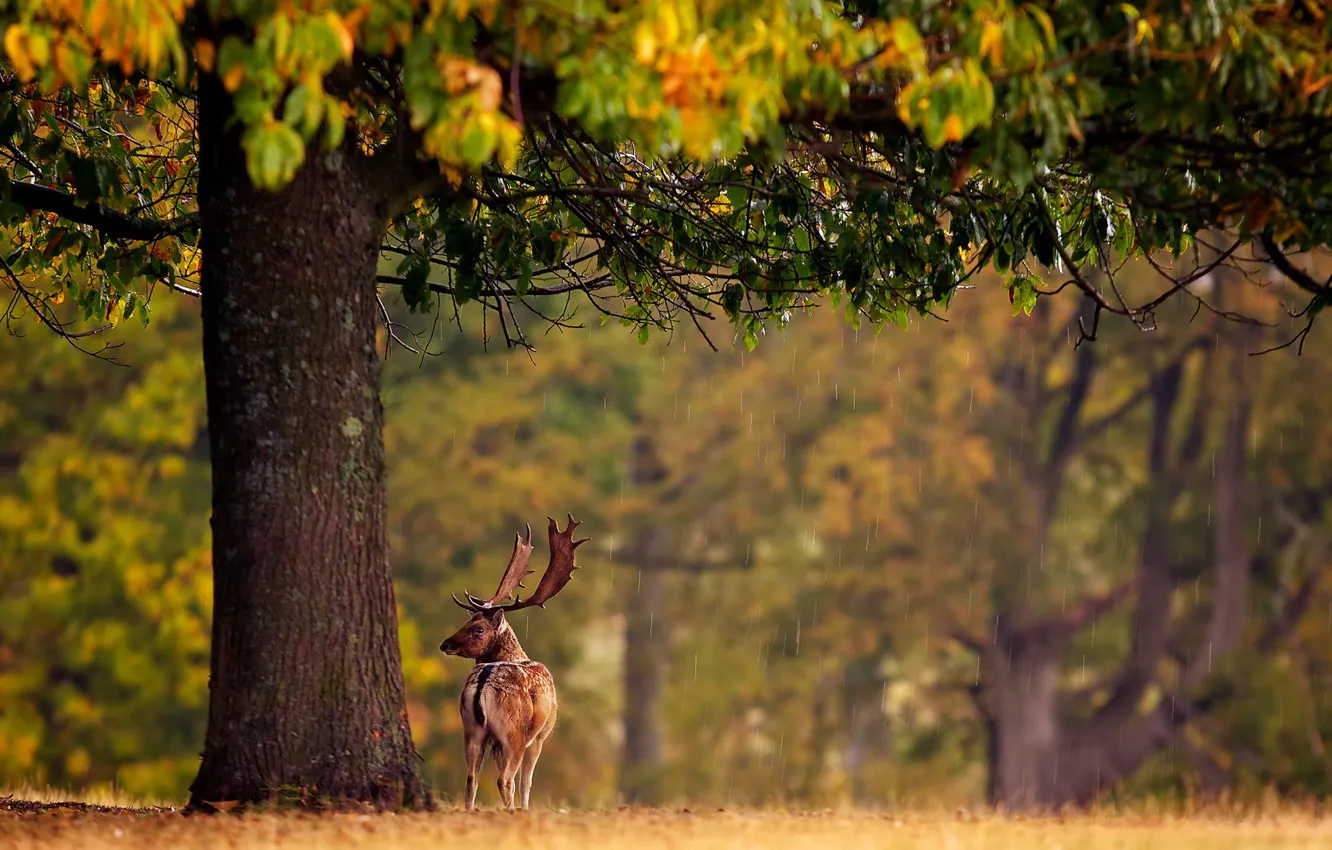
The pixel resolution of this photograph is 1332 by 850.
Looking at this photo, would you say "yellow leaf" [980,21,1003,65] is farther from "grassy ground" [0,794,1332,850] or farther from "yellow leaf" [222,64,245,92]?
"grassy ground" [0,794,1332,850]

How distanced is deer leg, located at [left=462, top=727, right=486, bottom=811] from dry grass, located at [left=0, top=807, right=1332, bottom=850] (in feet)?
1.17

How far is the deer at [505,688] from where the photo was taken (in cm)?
821

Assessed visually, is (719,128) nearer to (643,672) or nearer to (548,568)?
(548,568)

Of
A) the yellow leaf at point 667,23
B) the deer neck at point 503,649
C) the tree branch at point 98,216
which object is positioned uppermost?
the tree branch at point 98,216

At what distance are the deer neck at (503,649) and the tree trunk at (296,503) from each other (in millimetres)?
971

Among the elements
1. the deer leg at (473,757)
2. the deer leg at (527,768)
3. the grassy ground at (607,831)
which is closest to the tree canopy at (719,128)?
the deer leg at (473,757)

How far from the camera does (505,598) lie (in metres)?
8.77

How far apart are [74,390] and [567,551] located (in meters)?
17.7

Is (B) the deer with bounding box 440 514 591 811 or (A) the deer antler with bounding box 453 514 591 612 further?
(A) the deer antler with bounding box 453 514 591 612

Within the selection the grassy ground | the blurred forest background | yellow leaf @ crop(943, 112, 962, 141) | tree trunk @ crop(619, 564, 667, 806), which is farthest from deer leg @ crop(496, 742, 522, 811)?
tree trunk @ crop(619, 564, 667, 806)

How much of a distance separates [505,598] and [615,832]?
1.92 meters

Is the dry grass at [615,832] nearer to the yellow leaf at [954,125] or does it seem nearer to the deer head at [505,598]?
the deer head at [505,598]

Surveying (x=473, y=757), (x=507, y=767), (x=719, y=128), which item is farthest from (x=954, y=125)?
(x=507, y=767)

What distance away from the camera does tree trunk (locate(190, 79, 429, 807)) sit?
7289 mm
